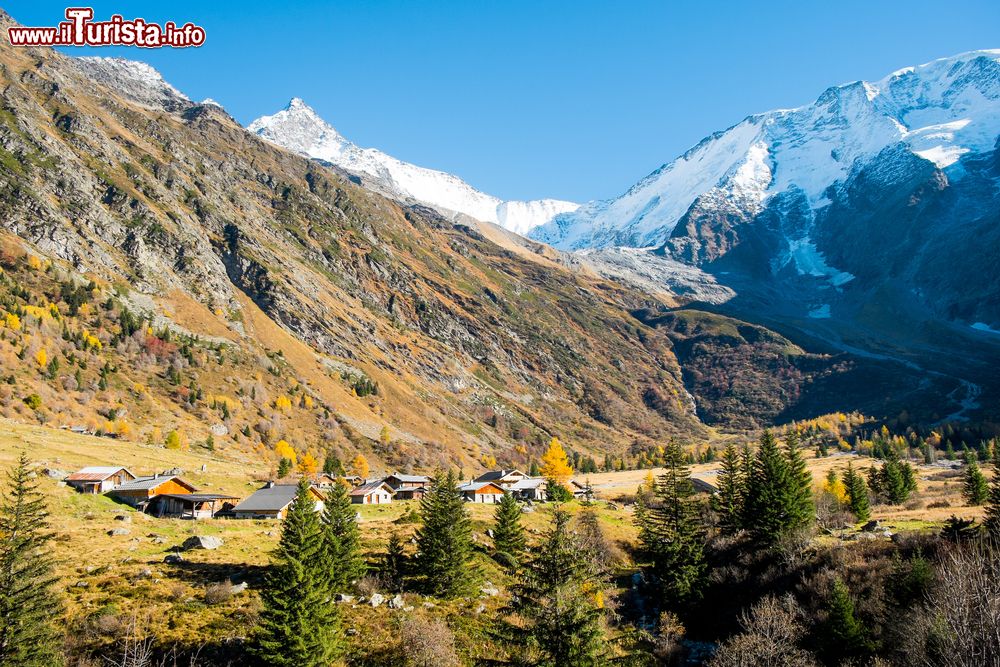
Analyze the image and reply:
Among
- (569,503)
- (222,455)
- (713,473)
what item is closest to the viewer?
(569,503)

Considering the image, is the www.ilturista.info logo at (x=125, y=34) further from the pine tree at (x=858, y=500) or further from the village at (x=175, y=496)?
the pine tree at (x=858, y=500)

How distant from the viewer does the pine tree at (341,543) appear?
4506cm

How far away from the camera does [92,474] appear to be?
68438mm

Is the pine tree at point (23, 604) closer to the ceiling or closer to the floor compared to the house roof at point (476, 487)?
closer to the ceiling

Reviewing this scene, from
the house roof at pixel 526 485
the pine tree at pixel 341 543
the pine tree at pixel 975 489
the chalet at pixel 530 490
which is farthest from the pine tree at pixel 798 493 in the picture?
the house roof at pixel 526 485

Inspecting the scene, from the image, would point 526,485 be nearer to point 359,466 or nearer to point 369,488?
point 369,488

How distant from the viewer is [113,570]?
145 feet

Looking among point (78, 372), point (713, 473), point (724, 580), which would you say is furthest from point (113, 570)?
point (713, 473)

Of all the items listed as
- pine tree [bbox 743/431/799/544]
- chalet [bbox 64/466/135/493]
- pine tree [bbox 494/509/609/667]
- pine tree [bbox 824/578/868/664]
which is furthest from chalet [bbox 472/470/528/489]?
pine tree [bbox 494/509/609/667]

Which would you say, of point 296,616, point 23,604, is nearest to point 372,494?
point 296,616

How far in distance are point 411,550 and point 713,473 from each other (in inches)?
4046

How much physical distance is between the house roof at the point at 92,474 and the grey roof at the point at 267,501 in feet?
49.0

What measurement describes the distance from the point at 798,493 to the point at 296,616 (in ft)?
154

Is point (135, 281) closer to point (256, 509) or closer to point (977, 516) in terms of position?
point (256, 509)
